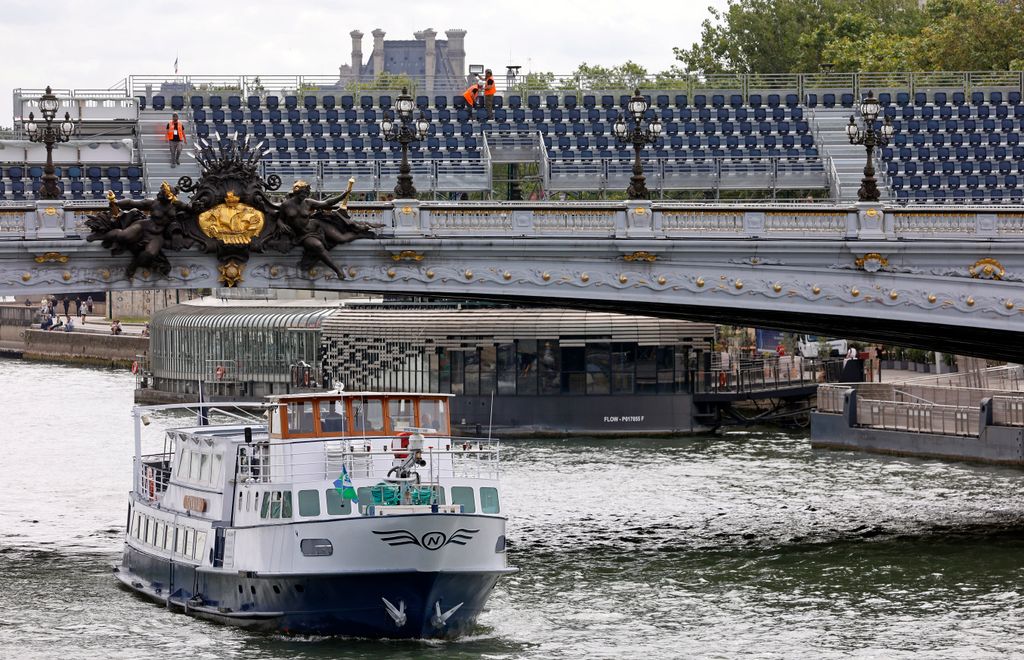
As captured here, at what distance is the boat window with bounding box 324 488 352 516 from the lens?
1511 inches

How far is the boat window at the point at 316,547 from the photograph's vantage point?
125 ft

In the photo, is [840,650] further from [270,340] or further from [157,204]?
[270,340]

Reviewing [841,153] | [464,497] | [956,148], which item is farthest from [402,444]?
[956,148]

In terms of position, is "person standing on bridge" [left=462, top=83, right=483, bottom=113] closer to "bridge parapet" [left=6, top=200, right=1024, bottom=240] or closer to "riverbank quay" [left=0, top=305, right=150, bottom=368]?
"bridge parapet" [left=6, top=200, right=1024, bottom=240]

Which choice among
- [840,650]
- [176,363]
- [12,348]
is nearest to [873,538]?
[840,650]

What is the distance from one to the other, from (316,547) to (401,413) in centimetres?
426

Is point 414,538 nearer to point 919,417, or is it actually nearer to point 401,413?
point 401,413

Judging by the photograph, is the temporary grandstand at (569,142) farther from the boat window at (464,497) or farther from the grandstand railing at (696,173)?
the boat window at (464,497)

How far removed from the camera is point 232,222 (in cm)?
4597

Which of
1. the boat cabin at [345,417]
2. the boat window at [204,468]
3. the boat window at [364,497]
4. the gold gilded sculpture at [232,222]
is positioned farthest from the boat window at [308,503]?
the gold gilded sculpture at [232,222]

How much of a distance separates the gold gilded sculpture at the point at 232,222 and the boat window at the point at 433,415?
697 cm

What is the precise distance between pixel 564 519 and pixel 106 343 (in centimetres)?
7690

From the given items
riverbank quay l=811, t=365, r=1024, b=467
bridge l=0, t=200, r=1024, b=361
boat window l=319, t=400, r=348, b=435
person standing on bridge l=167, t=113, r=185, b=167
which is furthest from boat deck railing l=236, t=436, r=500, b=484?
person standing on bridge l=167, t=113, r=185, b=167

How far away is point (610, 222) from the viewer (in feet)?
155
